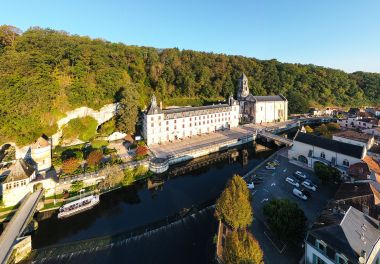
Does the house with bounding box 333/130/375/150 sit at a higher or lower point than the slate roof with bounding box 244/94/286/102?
lower

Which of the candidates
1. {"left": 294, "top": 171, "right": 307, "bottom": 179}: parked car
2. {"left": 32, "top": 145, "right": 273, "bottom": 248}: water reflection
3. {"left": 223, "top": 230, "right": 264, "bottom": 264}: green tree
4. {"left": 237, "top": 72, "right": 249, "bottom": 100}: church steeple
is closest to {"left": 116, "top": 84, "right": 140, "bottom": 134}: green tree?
{"left": 32, "top": 145, "right": 273, "bottom": 248}: water reflection

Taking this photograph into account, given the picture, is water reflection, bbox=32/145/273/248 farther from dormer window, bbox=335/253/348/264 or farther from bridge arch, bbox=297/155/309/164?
dormer window, bbox=335/253/348/264

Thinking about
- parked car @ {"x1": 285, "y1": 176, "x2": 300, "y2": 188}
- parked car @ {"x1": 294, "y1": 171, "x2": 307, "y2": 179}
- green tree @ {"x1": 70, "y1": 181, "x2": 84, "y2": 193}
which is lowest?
green tree @ {"x1": 70, "y1": 181, "x2": 84, "y2": 193}

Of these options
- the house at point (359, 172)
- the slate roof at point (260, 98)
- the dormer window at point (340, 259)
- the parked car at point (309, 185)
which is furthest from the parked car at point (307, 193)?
the slate roof at point (260, 98)

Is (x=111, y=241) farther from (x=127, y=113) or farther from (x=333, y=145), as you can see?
(x=333, y=145)

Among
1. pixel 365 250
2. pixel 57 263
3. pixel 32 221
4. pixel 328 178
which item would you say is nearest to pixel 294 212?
pixel 365 250

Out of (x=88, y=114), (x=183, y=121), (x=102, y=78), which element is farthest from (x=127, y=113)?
(x=183, y=121)
